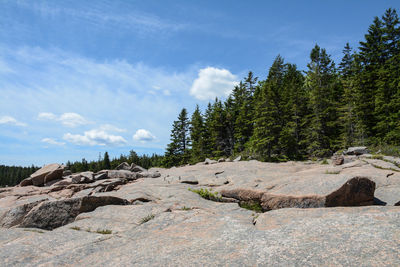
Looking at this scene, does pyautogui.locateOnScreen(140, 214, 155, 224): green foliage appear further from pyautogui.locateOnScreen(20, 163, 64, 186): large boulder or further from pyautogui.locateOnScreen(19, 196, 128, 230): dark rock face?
pyautogui.locateOnScreen(20, 163, 64, 186): large boulder

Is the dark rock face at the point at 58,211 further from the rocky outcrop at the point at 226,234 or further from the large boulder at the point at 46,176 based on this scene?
the large boulder at the point at 46,176

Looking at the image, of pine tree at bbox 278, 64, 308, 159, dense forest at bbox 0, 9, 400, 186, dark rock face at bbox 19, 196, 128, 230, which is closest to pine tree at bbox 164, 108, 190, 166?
dense forest at bbox 0, 9, 400, 186

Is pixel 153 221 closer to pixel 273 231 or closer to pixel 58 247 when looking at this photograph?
pixel 58 247

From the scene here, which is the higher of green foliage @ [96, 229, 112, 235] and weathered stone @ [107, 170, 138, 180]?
weathered stone @ [107, 170, 138, 180]

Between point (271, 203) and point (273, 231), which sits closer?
point (273, 231)

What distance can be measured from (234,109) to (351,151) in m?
30.1

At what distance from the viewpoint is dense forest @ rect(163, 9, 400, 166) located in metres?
31.4

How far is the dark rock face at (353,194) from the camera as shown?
272 inches

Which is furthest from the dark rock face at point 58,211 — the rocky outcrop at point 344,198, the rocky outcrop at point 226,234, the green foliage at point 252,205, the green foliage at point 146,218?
the rocky outcrop at point 344,198

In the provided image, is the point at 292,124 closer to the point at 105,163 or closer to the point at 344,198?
the point at 344,198

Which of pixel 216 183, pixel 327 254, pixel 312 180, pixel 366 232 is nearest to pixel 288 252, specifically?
pixel 327 254

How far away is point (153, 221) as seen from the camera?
643 cm

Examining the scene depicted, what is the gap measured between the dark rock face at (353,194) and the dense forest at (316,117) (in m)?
22.7

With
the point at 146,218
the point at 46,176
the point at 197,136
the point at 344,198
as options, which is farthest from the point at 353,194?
the point at 197,136
